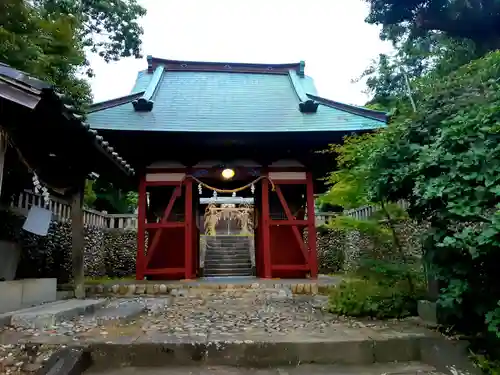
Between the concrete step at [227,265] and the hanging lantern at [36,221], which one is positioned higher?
the hanging lantern at [36,221]

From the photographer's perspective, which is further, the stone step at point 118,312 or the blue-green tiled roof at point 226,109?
the blue-green tiled roof at point 226,109

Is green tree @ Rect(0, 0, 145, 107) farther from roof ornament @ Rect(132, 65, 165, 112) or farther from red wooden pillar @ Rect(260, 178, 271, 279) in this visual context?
red wooden pillar @ Rect(260, 178, 271, 279)

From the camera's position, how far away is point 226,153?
→ 30.4 ft

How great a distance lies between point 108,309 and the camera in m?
5.46

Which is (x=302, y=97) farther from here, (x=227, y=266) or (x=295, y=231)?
(x=227, y=266)

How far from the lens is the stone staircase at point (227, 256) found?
12.4 meters

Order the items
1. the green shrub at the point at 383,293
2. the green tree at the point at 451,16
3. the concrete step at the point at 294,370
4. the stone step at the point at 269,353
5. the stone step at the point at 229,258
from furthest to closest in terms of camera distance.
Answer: the stone step at the point at 229,258
the green tree at the point at 451,16
the green shrub at the point at 383,293
the stone step at the point at 269,353
the concrete step at the point at 294,370

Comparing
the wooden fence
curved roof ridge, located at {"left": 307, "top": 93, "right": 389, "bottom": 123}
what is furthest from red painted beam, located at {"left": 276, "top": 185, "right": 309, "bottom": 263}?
curved roof ridge, located at {"left": 307, "top": 93, "right": 389, "bottom": 123}

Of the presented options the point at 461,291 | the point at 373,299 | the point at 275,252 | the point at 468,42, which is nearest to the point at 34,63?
the point at 373,299

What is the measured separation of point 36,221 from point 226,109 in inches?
228

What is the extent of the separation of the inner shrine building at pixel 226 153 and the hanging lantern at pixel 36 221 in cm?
297

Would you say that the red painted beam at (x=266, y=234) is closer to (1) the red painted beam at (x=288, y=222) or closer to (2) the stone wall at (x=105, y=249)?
(1) the red painted beam at (x=288, y=222)

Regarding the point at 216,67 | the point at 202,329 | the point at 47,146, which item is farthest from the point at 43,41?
the point at 216,67

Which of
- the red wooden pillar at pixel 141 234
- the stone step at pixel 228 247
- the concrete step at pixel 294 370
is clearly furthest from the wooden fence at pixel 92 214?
the stone step at pixel 228 247
